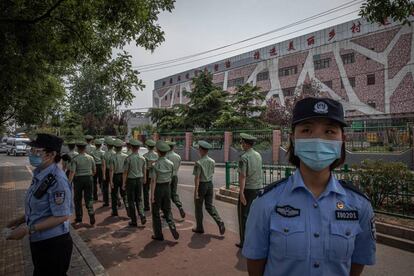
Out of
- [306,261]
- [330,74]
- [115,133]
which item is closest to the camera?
[306,261]

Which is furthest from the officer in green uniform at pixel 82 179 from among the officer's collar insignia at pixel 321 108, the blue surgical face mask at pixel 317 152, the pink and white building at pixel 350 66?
the pink and white building at pixel 350 66

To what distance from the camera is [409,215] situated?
21.9 feet

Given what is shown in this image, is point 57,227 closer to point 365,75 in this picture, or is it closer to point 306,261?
point 306,261

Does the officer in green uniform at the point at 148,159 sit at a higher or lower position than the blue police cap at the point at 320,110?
lower

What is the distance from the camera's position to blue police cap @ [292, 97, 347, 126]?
179cm

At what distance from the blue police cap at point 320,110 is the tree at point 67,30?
5.54 m

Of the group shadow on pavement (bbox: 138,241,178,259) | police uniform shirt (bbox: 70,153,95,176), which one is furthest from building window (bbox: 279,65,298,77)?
shadow on pavement (bbox: 138,241,178,259)

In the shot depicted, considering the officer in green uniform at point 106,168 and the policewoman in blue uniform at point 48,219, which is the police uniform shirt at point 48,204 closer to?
the policewoman in blue uniform at point 48,219

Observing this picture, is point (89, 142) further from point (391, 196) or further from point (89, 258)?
point (391, 196)

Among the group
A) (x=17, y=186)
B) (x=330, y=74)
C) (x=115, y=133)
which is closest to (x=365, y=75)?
(x=330, y=74)

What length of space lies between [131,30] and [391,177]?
628 centimetres

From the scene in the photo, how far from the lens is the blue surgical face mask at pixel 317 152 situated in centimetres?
184

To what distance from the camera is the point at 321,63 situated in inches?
1501

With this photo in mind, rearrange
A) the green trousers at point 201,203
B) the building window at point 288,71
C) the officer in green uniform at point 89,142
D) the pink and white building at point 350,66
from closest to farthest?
the green trousers at point 201,203, the officer in green uniform at point 89,142, the pink and white building at point 350,66, the building window at point 288,71
